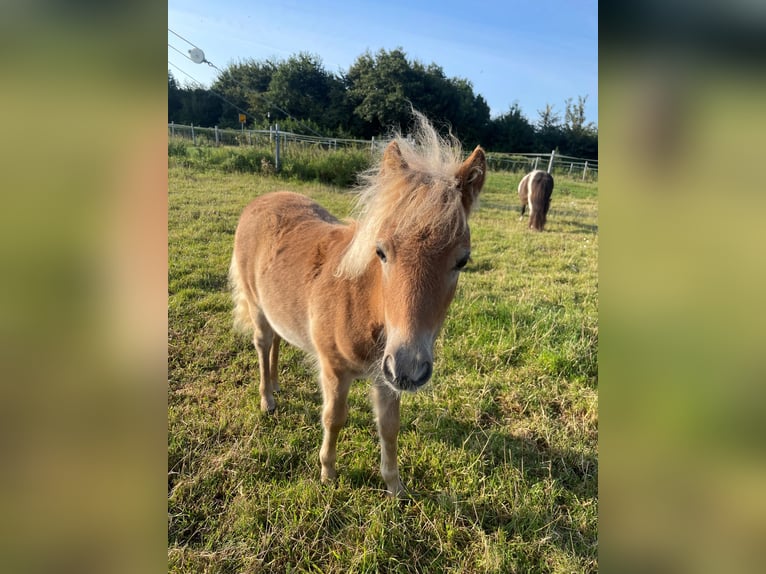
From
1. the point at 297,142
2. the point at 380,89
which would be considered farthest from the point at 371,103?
the point at 297,142

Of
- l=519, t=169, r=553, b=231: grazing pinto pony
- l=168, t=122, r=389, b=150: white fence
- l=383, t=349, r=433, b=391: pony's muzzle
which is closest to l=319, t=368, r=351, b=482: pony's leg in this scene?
l=383, t=349, r=433, b=391: pony's muzzle

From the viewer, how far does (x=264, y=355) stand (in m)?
3.42

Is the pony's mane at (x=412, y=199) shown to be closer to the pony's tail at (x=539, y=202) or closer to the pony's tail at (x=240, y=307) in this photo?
the pony's tail at (x=240, y=307)

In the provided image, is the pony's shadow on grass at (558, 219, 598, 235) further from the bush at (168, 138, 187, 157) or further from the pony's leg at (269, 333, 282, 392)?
the bush at (168, 138, 187, 157)

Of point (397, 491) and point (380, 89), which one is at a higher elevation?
point (380, 89)

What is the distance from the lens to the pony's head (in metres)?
1.70

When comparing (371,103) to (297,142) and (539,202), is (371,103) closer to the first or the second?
(297,142)

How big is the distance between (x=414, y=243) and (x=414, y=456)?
1896mm

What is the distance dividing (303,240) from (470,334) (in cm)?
223
